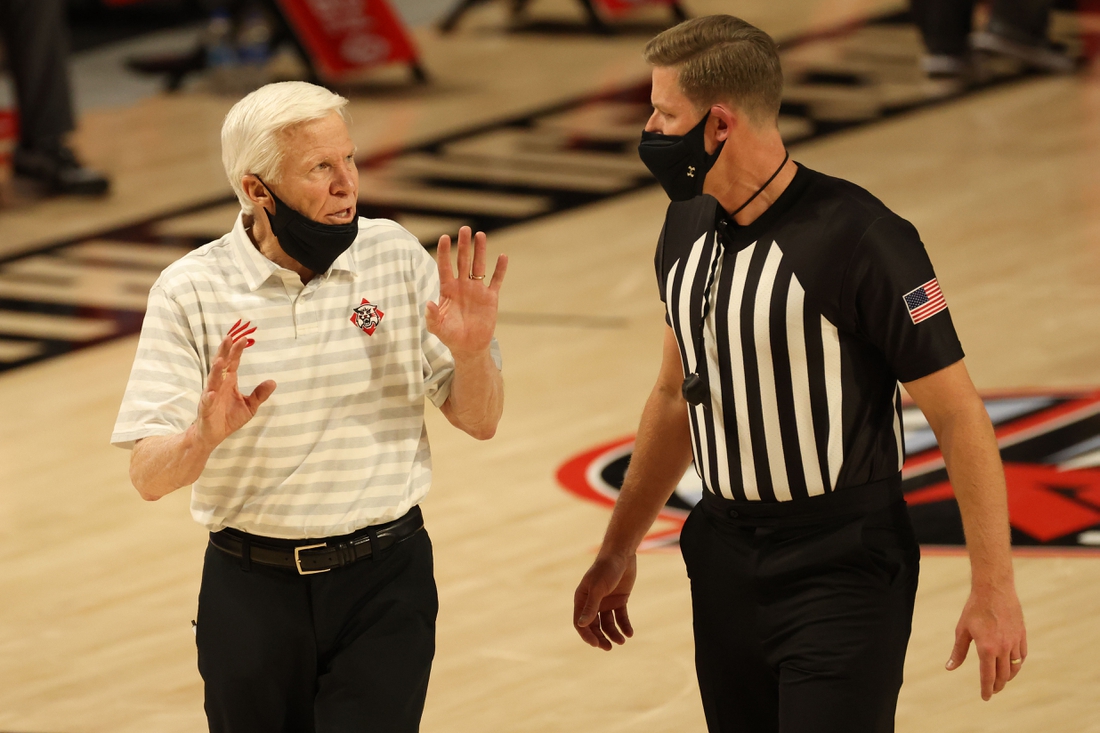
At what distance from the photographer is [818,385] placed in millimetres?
2826

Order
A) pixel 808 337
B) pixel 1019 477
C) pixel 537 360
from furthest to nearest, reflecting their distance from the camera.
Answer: pixel 537 360
pixel 1019 477
pixel 808 337

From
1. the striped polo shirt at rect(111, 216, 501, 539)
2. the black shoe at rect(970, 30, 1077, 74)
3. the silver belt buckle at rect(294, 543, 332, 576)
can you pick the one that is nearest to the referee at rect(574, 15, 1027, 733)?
the striped polo shirt at rect(111, 216, 501, 539)

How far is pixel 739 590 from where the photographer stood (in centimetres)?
292

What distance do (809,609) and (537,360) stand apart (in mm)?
3983

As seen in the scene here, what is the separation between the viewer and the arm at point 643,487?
3.15 m

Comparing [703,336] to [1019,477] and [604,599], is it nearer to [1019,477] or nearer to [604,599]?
[604,599]

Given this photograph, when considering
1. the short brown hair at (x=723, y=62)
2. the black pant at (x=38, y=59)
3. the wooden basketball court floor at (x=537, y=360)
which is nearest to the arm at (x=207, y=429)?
the short brown hair at (x=723, y=62)

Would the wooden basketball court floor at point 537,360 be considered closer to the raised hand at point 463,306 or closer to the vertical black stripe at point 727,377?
the vertical black stripe at point 727,377

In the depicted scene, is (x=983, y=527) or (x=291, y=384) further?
(x=291, y=384)

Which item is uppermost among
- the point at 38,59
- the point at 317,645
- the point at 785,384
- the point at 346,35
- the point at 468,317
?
the point at 468,317

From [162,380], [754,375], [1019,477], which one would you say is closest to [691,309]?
[754,375]

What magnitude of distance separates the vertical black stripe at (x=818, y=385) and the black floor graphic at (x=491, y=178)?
4947 millimetres

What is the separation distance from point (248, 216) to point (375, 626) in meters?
0.70

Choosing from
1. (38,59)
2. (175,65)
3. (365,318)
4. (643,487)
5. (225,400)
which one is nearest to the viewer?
(225,400)
